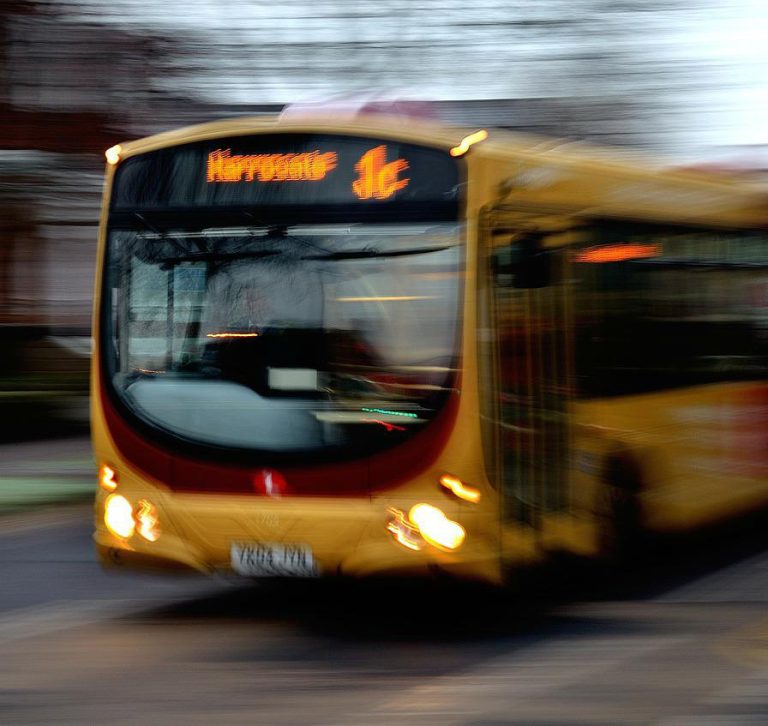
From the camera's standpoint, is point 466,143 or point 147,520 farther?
point 147,520

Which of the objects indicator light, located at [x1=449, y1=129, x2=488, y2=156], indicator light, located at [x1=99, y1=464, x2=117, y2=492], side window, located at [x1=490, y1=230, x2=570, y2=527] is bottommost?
indicator light, located at [x1=99, y1=464, x2=117, y2=492]

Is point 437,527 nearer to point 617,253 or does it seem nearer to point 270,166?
point 270,166

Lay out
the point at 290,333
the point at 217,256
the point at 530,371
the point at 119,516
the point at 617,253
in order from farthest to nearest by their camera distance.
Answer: the point at 617,253
the point at 119,516
the point at 530,371
the point at 217,256
the point at 290,333

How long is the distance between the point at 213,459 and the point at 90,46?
47.6ft

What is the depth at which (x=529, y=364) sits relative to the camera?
23.9ft

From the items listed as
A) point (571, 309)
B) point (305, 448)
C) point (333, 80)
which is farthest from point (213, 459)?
point (333, 80)

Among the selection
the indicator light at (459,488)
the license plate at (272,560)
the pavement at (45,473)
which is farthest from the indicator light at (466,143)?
the pavement at (45,473)

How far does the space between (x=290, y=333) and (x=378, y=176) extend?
88cm

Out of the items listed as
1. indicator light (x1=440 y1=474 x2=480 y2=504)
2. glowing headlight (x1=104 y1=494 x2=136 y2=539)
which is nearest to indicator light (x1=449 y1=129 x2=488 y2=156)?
indicator light (x1=440 y1=474 x2=480 y2=504)

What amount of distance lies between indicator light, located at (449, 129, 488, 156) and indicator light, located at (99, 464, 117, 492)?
2.40 metres

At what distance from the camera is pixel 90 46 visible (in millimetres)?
20422

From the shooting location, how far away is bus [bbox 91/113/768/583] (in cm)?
685

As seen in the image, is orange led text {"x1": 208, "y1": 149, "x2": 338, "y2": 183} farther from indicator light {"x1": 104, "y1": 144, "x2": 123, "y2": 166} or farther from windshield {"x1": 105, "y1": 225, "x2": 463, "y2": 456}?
indicator light {"x1": 104, "y1": 144, "x2": 123, "y2": 166}

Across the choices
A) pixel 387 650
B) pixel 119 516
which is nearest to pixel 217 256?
pixel 119 516
